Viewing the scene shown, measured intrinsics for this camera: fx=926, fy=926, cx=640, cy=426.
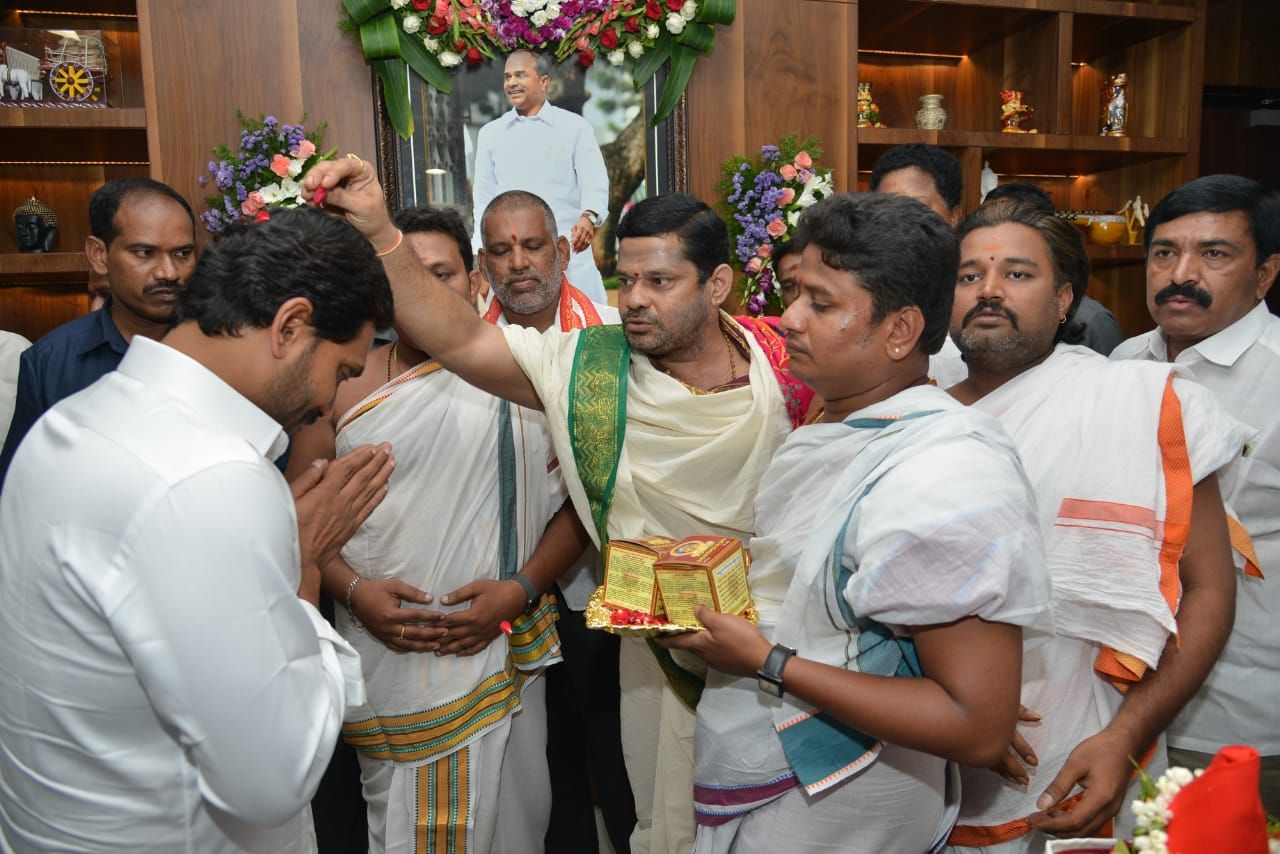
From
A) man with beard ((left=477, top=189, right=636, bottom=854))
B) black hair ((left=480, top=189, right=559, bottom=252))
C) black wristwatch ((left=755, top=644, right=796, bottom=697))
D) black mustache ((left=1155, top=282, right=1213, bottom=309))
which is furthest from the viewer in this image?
black hair ((left=480, top=189, right=559, bottom=252))

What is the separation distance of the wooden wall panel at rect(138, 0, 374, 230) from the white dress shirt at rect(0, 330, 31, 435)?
2.98 feet

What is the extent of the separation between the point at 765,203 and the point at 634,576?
282cm

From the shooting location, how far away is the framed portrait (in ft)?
12.9

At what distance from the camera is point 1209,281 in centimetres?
213

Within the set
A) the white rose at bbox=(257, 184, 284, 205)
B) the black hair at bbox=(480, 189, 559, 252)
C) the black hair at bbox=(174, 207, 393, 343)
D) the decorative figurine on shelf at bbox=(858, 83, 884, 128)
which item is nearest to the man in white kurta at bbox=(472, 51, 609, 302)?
the white rose at bbox=(257, 184, 284, 205)

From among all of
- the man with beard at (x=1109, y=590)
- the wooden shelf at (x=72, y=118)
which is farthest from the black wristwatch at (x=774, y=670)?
the wooden shelf at (x=72, y=118)

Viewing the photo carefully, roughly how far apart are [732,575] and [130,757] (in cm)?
88

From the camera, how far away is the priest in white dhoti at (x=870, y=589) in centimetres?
122

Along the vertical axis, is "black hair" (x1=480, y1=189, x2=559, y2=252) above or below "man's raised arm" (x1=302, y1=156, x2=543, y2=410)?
above

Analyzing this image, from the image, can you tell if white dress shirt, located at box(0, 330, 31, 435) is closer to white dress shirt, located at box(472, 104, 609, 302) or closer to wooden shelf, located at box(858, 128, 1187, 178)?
white dress shirt, located at box(472, 104, 609, 302)

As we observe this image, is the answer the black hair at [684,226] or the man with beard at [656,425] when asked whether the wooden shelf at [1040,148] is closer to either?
the black hair at [684,226]

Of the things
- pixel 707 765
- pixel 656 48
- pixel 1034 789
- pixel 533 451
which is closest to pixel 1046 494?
pixel 1034 789

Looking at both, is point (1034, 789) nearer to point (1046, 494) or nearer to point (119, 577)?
point (1046, 494)

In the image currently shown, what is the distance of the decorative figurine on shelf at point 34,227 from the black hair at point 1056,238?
382 cm
